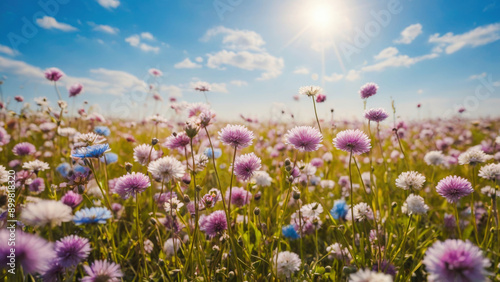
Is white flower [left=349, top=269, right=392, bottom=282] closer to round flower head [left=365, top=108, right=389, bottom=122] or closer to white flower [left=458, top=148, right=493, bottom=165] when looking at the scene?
round flower head [left=365, top=108, right=389, bottom=122]

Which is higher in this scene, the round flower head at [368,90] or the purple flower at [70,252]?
the round flower head at [368,90]

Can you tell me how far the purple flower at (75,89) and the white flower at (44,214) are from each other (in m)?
2.52

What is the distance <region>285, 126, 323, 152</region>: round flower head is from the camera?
4.17 feet

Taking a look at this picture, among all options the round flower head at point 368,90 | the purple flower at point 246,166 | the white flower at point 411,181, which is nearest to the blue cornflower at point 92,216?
the purple flower at point 246,166

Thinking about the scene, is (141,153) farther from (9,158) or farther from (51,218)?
(9,158)

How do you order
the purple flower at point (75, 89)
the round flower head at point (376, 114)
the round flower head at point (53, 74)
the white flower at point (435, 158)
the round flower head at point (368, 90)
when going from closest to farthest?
the round flower head at point (376, 114) < the round flower head at point (368, 90) < the white flower at point (435, 158) < the round flower head at point (53, 74) < the purple flower at point (75, 89)

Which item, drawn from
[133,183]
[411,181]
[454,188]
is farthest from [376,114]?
[133,183]

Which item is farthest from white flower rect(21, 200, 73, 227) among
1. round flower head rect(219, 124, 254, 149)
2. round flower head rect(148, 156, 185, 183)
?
round flower head rect(219, 124, 254, 149)

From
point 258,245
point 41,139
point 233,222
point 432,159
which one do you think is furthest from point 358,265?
point 41,139

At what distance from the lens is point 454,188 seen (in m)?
1.22

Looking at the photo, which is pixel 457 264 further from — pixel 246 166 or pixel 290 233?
pixel 290 233

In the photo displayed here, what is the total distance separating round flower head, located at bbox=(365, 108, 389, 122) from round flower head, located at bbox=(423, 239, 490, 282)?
982 mm

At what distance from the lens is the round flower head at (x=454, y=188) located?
1.20 m

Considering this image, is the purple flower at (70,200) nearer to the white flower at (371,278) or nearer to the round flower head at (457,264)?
the white flower at (371,278)
